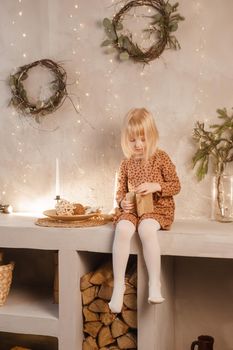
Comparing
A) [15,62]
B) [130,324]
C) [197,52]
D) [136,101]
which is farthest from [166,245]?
[15,62]

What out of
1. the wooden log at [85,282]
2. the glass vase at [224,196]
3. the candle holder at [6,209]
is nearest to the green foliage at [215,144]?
the glass vase at [224,196]

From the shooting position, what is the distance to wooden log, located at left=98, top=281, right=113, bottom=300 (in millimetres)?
2496

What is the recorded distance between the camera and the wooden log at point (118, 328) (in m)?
2.50

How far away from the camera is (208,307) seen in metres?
2.83

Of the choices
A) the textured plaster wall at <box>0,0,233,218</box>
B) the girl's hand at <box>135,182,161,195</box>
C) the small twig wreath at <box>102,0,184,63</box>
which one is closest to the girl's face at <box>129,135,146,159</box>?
the girl's hand at <box>135,182,161,195</box>

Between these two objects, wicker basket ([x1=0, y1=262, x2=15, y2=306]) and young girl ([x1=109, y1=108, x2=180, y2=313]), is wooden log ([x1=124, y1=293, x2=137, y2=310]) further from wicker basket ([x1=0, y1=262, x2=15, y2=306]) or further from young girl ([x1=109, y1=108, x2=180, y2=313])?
wicker basket ([x1=0, y1=262, x2=15, y2=306])

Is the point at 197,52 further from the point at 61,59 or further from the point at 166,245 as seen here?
the point at 166,245

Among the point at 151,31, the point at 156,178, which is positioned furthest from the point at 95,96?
the point at 156,178

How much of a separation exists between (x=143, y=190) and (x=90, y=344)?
2.78 feet

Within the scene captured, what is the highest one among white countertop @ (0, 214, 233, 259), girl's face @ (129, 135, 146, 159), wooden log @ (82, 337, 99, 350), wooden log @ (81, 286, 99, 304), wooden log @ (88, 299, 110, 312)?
girl's face @ (129, 135, 146, 159)

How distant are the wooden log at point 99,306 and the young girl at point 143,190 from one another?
0.25 metres

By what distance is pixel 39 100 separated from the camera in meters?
3.05

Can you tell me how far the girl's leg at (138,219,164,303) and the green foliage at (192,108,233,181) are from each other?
579 millimetres

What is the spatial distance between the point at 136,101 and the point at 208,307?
1237 millimetres
